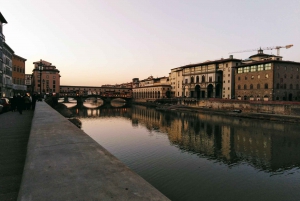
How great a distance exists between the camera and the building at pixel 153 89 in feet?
393

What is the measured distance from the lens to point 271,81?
6141cm

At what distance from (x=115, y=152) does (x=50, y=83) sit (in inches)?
5410

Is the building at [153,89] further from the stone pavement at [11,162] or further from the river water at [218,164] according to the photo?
the stone pavement at [11,162]

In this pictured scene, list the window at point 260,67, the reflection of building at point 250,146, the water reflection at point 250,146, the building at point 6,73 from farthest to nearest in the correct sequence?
the window at point 260,67 → the building at point 6,73 → the reflection of building at point 250,146 → the water reflection at point 250,146

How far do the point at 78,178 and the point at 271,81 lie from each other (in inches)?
2725

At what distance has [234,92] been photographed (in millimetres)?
77688

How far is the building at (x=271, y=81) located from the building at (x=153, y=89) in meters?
54.3

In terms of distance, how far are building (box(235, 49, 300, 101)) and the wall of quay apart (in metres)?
67.7

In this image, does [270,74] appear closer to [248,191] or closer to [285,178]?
[285,178]

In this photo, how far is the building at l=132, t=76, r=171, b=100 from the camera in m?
120

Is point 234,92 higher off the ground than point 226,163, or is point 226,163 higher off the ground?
point 234,92

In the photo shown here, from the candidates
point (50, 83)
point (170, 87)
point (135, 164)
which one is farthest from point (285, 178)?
point (50, 83)

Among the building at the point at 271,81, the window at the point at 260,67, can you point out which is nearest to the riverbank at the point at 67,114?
the building at the point at 271,81

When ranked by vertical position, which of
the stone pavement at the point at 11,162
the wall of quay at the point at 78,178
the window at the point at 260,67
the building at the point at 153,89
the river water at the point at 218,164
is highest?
the window at the point at 260,67
